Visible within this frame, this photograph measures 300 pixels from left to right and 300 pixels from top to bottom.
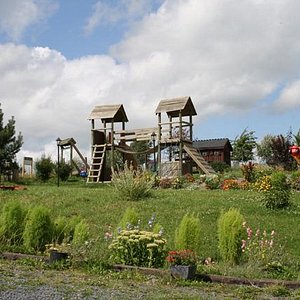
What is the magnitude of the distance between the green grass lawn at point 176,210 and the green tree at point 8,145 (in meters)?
13.5

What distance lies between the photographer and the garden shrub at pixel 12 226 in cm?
865

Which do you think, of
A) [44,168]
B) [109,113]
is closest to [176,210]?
[109,113]

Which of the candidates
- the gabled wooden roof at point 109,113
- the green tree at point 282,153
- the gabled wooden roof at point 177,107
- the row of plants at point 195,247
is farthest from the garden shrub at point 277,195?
the green tree at point 282,153

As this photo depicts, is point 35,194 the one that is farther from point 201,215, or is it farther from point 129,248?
point 129,248

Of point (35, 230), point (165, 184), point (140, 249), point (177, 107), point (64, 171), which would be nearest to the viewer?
point (140, 249)

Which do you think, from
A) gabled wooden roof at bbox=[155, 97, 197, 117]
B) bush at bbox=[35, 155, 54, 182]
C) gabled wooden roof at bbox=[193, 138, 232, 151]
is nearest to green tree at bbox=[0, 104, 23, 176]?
bush at bbox=[35, 155, 54, 182]

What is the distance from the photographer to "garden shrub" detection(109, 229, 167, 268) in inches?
281

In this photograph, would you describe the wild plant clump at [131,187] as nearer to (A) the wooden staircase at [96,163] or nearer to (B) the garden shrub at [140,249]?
(B) the garden shrub at [140,249]

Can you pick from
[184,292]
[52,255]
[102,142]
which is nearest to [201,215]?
[52,255]

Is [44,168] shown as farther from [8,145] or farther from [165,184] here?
[165,184]

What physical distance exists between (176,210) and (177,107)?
15.0 meters

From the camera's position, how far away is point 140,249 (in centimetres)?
722

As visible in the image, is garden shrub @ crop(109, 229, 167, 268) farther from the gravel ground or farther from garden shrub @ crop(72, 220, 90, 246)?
garden shrub @ crop(72, 220, 90, 246)

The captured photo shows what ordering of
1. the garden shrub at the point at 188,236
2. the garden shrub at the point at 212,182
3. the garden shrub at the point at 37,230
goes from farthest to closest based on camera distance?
the garden shrub at the point at 212,182
the garden shrub at the point at 37,230
the garden shrub at the point at 188,236
